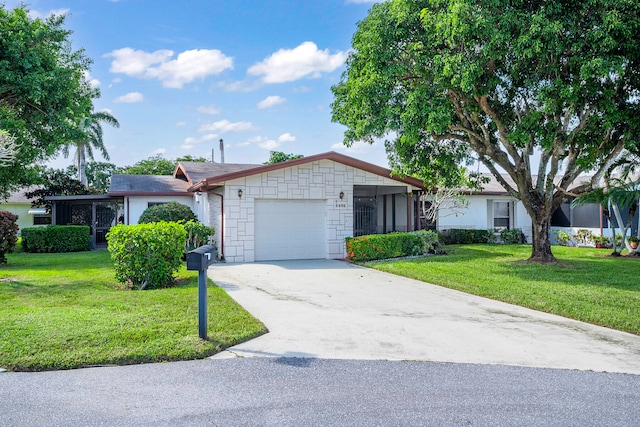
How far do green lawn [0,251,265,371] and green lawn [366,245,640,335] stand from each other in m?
5.06

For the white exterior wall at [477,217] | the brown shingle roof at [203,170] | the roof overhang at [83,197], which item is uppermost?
the brown shingle roof at [203,170]

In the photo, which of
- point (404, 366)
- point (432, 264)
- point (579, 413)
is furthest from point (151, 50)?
point (579, 413)

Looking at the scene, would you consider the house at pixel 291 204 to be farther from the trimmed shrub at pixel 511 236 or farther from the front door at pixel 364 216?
the trimmed shrub at pixel 511 236

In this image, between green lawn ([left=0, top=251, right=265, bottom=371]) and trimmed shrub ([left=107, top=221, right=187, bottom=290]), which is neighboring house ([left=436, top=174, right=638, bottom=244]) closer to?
trimmed shrub ([left=107, top=221, right=187, bottom=290])

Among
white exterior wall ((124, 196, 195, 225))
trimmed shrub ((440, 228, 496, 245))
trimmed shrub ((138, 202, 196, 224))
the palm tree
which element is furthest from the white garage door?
the palm tree

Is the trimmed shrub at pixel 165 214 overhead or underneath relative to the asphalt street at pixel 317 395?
overhead

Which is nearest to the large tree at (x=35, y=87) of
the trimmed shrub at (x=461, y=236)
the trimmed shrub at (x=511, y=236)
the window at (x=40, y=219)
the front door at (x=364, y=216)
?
the front door at (x=364, y=216)

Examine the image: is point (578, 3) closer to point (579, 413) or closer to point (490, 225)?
point (579, 413)

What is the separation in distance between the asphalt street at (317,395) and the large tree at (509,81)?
7269mm

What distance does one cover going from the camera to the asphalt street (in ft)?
11.8

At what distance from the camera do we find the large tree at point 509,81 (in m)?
9.77

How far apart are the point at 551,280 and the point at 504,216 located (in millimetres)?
12341

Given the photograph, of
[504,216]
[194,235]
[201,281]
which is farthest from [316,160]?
[504,216]

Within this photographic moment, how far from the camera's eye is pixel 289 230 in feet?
50.6
